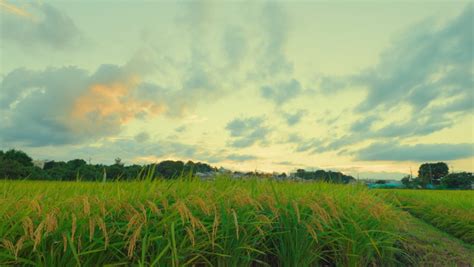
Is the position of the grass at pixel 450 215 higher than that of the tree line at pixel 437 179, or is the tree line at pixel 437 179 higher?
the tree line at pixel 437 179

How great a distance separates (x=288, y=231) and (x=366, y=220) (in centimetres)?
157

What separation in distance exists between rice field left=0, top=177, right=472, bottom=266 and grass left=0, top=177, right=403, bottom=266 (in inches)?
0.4

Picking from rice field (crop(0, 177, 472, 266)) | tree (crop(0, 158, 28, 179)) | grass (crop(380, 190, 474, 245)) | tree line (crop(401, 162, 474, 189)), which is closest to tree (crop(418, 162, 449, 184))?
tree line (crop(401, 162, 474, 189))

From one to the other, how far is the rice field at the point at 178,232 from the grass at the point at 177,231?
0.01 meters

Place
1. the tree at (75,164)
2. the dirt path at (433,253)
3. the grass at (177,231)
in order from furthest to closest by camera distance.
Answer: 1. the tree at (75,164)
2. the dirt path at (433,253)
3. the grass at (177,231)

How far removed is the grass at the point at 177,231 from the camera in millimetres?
3781

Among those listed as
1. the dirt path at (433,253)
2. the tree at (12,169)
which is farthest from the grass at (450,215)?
the tree at (12,169)

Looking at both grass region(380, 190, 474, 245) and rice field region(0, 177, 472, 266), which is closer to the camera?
rice field region(0, 177, 472, 266)

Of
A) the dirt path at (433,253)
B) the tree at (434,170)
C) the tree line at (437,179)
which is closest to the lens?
the dirt path at (433,253)

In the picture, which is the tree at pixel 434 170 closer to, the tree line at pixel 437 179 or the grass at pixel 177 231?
the tree line at pixel 437 179

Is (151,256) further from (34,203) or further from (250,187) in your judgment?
(250,187)

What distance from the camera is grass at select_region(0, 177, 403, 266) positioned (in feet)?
12.4

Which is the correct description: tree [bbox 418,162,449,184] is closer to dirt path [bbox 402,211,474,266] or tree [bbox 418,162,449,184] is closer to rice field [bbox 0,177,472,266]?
dirt path [bbox 402,211,474,266]

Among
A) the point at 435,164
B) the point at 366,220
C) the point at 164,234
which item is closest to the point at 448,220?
the point at 366,220
